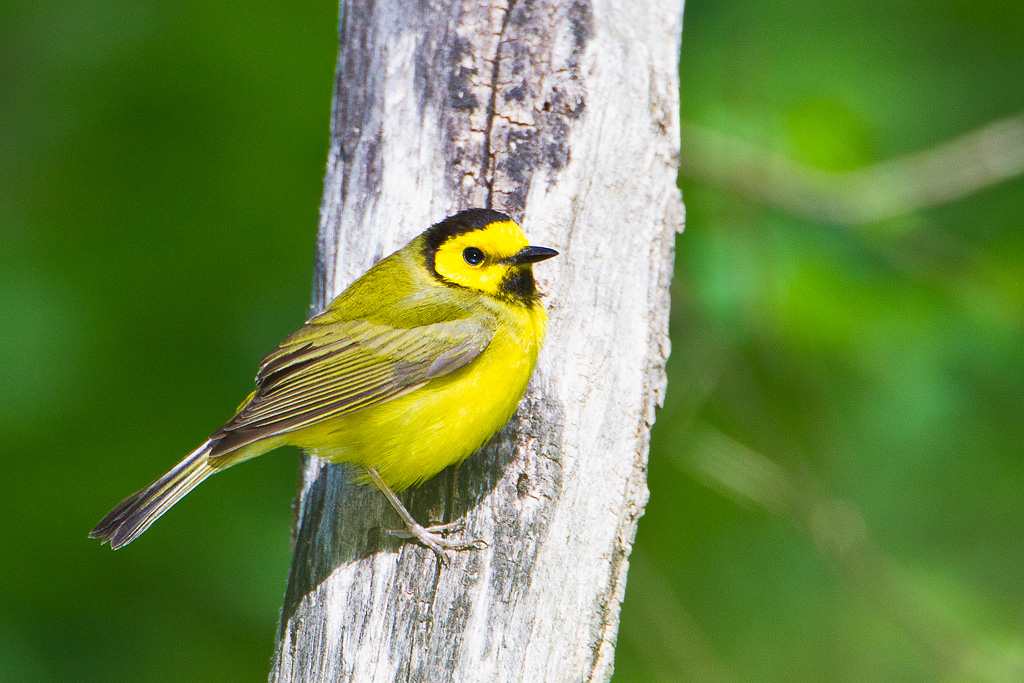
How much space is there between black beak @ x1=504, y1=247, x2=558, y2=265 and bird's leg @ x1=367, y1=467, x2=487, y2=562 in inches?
35.5

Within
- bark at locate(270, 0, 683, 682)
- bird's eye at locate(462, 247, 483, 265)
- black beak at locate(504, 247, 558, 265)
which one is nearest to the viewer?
bark at locate(270, 0, 683, 682)

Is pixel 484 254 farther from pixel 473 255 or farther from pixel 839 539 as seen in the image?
pixel 839 539

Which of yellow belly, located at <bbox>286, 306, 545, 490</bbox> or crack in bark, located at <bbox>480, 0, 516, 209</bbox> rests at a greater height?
crack in bark, located at <bbox>480, 0, 516, 209</bbox>

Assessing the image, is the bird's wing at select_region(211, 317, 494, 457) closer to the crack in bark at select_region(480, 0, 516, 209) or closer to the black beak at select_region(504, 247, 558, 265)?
the black beak at select_region(504, 247, 558, 265)

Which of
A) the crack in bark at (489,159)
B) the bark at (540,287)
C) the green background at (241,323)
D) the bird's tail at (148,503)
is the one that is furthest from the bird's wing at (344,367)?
the green background at (241,323)

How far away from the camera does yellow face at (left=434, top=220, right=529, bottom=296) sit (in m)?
3.13

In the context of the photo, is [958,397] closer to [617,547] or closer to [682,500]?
[682,500]

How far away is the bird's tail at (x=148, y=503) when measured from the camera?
296 centimetres

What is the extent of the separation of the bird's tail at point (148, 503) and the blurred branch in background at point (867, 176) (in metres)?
3.06

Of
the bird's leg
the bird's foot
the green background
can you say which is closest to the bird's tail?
the bird's leg

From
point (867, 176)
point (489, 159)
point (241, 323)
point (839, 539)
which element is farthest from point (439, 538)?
point (867, 176)

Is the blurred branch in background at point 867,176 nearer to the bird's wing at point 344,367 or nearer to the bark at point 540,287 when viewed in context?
the bark at point 540,287

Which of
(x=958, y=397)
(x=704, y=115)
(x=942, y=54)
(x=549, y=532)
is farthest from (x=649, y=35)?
(x=942, y=54)

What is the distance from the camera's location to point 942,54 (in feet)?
19.3
